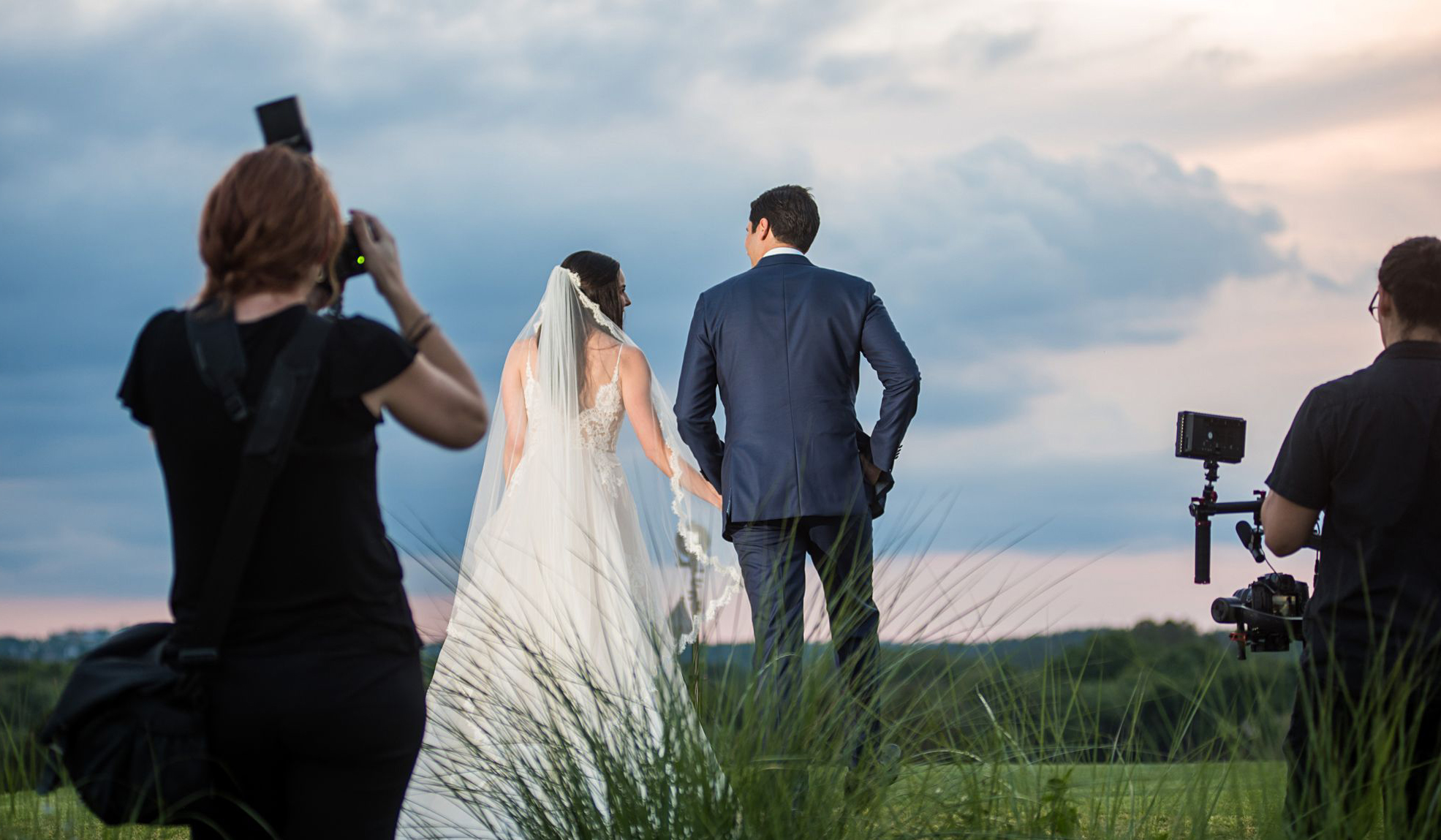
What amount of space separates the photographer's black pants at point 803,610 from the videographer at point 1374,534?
117 cm

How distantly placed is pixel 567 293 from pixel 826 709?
2.99 m

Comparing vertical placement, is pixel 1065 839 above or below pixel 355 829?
below

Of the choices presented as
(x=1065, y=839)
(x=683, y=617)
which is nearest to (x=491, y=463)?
(x=683, y=617)

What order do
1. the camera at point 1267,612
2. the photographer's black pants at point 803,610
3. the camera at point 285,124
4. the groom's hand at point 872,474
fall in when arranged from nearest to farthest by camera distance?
the camera at point 285,124 → the photographer's black pants at point 803,610 → the camera at point 1267,612 → the groom's hand at point 872,474

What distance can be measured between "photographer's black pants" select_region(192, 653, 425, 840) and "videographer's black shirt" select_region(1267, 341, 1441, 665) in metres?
2.49

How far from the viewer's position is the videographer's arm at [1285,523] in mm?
3473

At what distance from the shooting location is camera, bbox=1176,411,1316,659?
13.3 feet

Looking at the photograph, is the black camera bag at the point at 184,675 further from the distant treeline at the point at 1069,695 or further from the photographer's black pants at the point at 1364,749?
the photographer's black pants at the point at 1364,749

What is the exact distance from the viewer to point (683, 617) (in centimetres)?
370

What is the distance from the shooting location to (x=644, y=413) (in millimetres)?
5711

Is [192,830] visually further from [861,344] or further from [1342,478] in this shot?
[861,344]

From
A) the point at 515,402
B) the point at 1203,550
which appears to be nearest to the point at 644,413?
the point at 515,402

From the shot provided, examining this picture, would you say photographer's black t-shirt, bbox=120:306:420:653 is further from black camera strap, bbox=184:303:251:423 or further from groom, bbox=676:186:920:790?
groom, bbox=676:186:920:790

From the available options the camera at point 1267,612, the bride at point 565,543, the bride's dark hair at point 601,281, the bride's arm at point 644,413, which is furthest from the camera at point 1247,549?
the bride's dark hair at point 601,281
